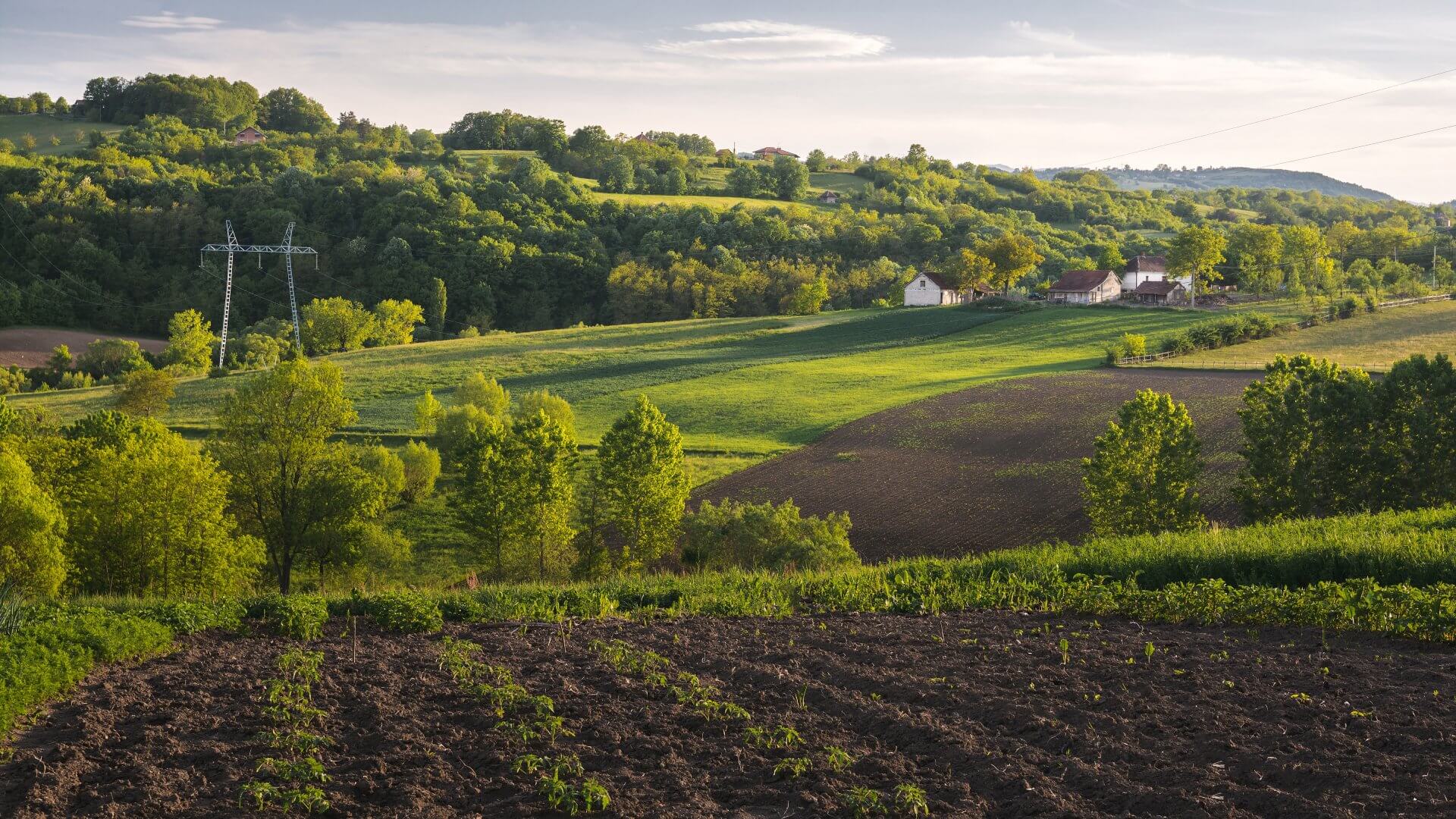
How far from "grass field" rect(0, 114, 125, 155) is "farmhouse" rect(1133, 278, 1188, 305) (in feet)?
→ 459

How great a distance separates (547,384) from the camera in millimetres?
76375

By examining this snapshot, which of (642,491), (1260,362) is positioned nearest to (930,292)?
(1260,362)

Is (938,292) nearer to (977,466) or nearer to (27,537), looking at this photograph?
(977,466)

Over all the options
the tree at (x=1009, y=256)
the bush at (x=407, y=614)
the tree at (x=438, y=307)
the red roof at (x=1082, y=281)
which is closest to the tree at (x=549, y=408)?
the bush at (x=407, y=614)

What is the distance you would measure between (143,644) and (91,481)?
1841 centimetres

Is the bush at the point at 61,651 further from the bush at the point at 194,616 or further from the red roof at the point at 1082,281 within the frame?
the red roof at the point at 1082,281

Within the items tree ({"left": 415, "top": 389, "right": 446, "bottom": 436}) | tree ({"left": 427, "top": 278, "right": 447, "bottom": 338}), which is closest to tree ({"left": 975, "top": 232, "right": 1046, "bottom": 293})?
tree ({"left": 427, "top": 278, "right": 447, "bottom": 338})

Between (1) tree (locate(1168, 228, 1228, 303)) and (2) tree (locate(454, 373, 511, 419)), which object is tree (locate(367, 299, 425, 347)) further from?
(1) tree (locate(1168, 228, 1228, 303))

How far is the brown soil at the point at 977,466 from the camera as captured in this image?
1610 inches

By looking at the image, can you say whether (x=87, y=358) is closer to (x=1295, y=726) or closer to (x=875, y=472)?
(x=875, y=472)

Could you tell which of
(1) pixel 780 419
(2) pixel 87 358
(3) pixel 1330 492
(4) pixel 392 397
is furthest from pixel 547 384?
(3) pixel 1330 492

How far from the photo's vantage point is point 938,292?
121562 millimetres

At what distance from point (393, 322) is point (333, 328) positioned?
9.33 metres

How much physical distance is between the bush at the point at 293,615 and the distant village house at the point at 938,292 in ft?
348
